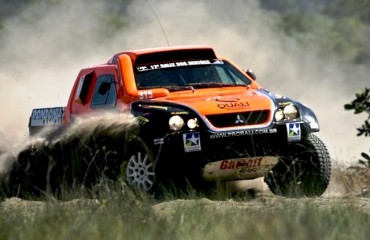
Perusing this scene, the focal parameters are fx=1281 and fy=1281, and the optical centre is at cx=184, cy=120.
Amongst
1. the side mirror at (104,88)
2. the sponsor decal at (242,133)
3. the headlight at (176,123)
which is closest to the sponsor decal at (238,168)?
the sponsor decal at (242,133)

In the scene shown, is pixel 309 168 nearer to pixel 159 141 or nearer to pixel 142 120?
pixel 159 141

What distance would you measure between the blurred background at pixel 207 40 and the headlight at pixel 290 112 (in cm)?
1311

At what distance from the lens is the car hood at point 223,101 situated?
41.0ft

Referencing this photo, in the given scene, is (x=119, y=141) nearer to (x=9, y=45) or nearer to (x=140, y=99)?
(x=140, y=99)

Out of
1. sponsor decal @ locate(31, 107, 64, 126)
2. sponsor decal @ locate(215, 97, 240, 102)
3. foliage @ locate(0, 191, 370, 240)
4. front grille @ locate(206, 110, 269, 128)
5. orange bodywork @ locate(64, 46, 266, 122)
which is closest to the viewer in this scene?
foliage @ locate(0, 191, 370, 240)

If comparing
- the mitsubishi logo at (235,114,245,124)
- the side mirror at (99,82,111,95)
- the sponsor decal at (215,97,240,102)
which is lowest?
the mitsubishi logo at (235,114,245,124)

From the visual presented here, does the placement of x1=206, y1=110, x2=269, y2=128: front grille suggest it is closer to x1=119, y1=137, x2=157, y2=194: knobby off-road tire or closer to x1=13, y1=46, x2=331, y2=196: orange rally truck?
x1=13, y1=46, x2=331, y2=196: orange rally truck

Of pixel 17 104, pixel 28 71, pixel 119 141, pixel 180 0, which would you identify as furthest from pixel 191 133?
pixel 180 0

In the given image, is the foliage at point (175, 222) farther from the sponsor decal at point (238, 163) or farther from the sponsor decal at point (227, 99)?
the sponsor decal at point (227, 99)

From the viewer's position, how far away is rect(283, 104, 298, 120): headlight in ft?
42.0

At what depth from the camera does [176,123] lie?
1236cm

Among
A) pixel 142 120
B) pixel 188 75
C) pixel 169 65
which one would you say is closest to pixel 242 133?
pixel 142 120

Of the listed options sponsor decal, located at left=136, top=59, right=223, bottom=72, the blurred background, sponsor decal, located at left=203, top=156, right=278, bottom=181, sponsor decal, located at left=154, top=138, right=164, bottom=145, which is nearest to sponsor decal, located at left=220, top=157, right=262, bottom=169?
sponsor decal, located at left=203, top=156, right=278, bottom=181

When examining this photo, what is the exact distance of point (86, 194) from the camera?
1195 cm
